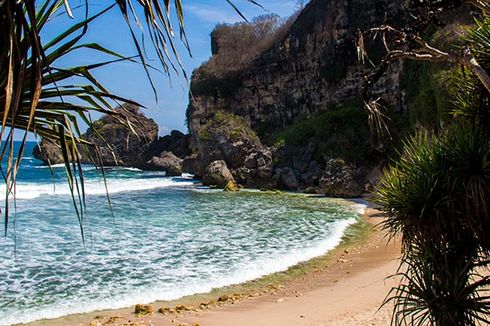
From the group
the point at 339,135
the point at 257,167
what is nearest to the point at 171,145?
the point at 257,167

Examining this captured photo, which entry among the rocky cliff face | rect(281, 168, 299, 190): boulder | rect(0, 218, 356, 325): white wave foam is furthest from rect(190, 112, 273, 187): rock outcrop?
rect(0, 218, 356, 325): white wave foam

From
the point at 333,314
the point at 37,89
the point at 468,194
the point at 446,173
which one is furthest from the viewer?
the point at 333,314

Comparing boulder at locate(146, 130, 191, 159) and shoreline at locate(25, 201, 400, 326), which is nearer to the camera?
shoreline at locate(25, 201, 400, 326)

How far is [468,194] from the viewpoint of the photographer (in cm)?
513

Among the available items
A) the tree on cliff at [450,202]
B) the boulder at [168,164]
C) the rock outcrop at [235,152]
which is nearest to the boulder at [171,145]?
the boulder at [168,164]

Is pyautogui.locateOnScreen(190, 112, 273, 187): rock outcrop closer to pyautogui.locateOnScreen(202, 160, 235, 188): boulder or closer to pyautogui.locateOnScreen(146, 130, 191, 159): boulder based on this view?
pyautogui.locateOnScreen(202, 160, 235, 188): boulder

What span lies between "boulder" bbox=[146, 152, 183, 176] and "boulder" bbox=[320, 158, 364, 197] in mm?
24000

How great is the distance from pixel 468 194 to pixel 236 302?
18.8 ft

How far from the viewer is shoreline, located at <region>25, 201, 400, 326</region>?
8352 mm

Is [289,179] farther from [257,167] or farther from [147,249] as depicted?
[147,249]

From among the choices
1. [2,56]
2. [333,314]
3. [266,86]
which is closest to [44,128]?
[2,56]

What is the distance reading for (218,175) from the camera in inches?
1480

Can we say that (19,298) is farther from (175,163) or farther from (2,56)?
(175,163)

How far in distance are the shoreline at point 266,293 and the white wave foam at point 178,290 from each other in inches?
9.3
